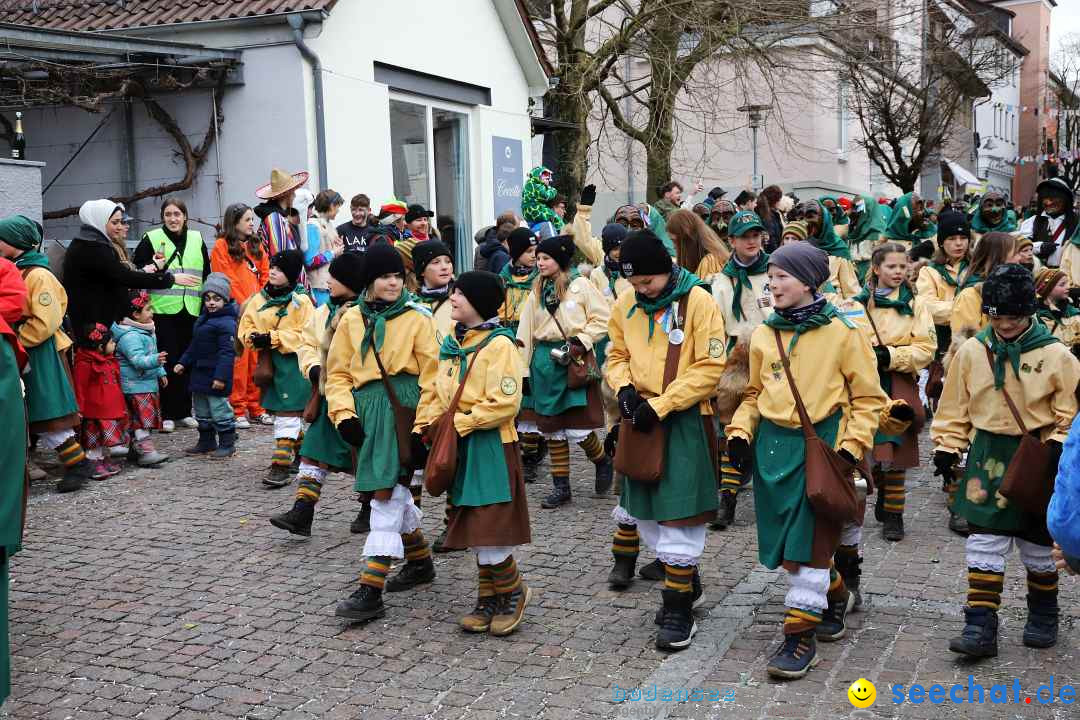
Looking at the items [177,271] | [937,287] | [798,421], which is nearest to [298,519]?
[798,421]

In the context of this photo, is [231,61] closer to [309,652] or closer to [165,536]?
[165,536]

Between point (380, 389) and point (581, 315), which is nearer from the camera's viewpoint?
point (380, 389)

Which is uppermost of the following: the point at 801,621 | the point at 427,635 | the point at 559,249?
the point at 559,249

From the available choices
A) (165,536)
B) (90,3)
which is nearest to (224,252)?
(165,536)

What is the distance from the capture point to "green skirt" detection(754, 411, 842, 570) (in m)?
4.79

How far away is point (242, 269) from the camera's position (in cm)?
1103

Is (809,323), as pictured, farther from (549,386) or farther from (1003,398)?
(549,386)

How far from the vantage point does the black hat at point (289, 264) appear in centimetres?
841

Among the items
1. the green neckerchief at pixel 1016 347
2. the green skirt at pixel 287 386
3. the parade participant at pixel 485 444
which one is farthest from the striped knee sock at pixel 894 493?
the green skirt at pixel 287 386

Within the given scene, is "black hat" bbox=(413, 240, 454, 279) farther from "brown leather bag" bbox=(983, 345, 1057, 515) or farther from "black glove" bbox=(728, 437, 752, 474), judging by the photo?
"brown leather bag" bbox=(983, 345, 1057, 515)

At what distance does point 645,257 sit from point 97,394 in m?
5.47

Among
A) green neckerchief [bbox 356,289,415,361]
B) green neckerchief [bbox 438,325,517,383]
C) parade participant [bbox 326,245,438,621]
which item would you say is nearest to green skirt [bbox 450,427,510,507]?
green neckerchief [bbox 438,325,517,383]

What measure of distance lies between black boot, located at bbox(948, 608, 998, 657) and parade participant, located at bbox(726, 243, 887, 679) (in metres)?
0.63

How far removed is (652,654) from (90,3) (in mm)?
12622
